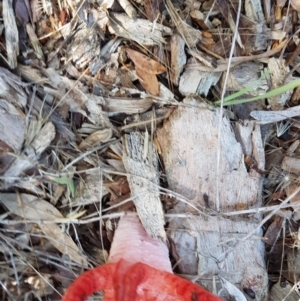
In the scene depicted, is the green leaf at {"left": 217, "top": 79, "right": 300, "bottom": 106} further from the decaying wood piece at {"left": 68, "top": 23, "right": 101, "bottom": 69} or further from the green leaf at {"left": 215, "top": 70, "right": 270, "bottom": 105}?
the decaying wood piece at {"left": 68, "top": 23, "right": 101, "bottom": 69}

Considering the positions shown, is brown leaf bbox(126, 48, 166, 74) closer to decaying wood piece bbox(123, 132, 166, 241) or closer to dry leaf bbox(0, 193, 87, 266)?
decaying wood piece bbox(123, 132, 166, 241)

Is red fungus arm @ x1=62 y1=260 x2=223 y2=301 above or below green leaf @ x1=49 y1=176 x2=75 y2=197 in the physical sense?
below

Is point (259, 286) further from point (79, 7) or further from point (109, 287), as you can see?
point (79, 7)

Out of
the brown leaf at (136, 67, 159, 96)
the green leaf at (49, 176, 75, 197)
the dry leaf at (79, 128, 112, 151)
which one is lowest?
the green leaf at (49, 176, 75, 197)

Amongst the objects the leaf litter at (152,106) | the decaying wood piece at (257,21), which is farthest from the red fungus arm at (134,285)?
the decaying wood piece at (257,21)

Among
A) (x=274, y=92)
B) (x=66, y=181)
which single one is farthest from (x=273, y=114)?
(x=66, y=181)

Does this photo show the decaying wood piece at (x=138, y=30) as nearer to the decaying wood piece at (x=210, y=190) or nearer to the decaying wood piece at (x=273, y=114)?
the decaying wood piece at (x=210, y=190)

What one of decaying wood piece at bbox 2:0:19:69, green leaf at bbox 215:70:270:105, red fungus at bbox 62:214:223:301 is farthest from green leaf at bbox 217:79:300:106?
decaying wood piece at bbox 2:0:19:69

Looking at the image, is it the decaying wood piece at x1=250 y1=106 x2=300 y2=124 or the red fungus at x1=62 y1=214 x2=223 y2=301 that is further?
the decaying wood piece at x1=250 y1=106 x2=300 y2=124
